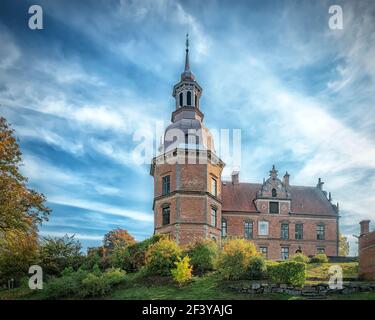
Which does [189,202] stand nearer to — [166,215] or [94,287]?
[166,215]

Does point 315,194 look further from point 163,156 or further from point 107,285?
point 107,285

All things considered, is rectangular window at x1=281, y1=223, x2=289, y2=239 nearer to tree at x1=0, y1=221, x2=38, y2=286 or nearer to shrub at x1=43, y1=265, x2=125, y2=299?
shrub at x1=43, y1=265, x2=125, y2=299

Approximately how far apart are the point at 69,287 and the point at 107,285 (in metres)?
1.63

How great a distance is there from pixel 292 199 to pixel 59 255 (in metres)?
19.9

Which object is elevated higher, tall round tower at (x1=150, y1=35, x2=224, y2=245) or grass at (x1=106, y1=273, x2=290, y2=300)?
tall round tower at (x1=150, y1=35, x2=224, y2=245)

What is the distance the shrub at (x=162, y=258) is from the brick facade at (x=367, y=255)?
852 cm

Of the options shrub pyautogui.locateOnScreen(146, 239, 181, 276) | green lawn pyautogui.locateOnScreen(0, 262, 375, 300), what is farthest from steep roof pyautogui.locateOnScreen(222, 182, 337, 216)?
green lawn pyautogui.locateOnScreen(0, 262, 375, 300)

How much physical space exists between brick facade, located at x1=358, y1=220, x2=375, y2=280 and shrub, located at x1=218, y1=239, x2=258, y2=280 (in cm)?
490

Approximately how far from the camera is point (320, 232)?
113 feet

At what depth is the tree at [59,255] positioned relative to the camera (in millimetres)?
23500

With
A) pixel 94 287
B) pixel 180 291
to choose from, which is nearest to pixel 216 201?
pixel 180 291

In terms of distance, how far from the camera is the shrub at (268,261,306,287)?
52.9 feet

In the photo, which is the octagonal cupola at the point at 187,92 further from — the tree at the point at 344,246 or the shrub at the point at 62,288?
the tree at the point at 344,246

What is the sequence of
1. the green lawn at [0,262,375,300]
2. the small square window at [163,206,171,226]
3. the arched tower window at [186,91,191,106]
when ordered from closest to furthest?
the green lawn at [0,262,375,300], the small square window at [163,206,171,226], the arched tower window at [186,91,191,106]
